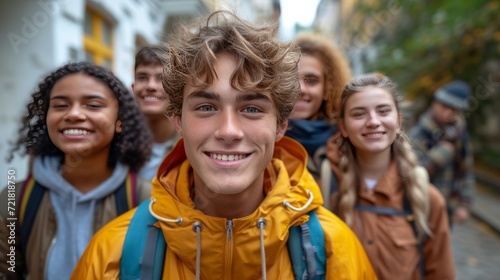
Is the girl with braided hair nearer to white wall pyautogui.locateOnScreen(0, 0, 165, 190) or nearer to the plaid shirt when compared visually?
the plaid shirt

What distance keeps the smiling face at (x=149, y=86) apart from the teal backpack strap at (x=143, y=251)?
98 centimetres

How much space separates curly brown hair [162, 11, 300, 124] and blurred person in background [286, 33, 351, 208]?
0.67 metres

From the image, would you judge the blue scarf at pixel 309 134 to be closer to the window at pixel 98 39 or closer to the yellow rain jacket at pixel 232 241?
the yellow rain jacket at pixel 232 241

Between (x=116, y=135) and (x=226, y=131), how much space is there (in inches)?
32.5

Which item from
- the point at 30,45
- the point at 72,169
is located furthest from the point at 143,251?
the point at 30,45

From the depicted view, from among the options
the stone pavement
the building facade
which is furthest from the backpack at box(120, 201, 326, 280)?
the stone pavement

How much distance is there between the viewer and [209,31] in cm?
165

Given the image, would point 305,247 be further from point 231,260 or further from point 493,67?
point 493,67

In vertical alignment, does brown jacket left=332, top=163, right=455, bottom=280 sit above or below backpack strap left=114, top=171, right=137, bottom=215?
below

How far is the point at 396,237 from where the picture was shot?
7.06ft

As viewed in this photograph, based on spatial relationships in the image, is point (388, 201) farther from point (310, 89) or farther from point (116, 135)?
point (116, 135)

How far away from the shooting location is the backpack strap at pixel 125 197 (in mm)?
2037

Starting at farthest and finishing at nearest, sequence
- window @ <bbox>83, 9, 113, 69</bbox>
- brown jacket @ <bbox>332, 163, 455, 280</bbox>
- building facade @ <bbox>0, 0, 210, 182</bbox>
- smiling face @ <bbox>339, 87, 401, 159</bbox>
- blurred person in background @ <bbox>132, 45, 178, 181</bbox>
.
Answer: window @ <bbox>83, 9, 113, 69</bbox> → building facade @ <bbox>0, 0, 210, 182</bbox> → blurred person in background @ <bbox>132, 45, 178, 181</bbox> → brown jacket @ <bbox>332, 163, 455, 280</bbox> → smiling face @ <bbox>339, 87, 401, 159</bbox>

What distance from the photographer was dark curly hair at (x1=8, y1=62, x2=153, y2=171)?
1.93 metres
